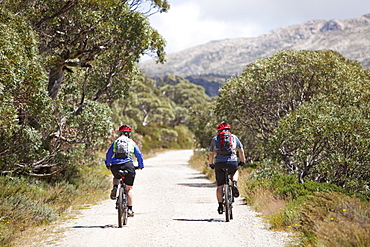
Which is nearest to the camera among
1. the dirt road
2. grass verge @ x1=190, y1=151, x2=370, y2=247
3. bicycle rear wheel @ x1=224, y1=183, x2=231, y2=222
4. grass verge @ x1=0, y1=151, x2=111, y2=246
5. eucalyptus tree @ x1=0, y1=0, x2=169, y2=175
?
grass verge @ x1=190, y1=151, x2=370, y2=247

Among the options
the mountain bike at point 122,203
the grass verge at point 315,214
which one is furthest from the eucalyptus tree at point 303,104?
the mountain bike at point 122,203

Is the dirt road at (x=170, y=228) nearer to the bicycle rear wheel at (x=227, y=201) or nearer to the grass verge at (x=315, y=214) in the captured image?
the bicycle rear wheel at (x=227, y=201)

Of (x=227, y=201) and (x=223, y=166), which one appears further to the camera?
(x=223, y=166)

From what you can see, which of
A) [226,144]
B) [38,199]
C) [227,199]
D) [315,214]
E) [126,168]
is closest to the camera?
[315,214]

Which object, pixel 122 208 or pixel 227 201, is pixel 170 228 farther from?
pixel 227 201

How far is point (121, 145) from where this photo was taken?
8.65 meters

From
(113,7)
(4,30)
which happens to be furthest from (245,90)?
(4,30)

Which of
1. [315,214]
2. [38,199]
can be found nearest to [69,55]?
[38,199]

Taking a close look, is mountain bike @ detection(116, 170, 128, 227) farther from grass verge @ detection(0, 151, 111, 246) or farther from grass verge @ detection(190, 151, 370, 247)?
grass verge @ detection(190, 151, 370, 247)

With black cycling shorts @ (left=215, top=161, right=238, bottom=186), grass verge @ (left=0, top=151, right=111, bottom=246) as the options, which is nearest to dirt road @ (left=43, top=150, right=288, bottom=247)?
grass verge @ (left=0, top=151, right=111, bottom=246)

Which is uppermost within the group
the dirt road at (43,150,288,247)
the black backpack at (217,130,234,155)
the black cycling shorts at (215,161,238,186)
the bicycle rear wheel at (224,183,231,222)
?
the black backpack at (217,130,234,155)

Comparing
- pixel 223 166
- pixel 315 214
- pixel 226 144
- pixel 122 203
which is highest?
pixel 226 144

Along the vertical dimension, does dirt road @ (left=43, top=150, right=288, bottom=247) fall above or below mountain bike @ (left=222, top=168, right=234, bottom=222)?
below

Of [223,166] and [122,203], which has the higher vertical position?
[223,166]
